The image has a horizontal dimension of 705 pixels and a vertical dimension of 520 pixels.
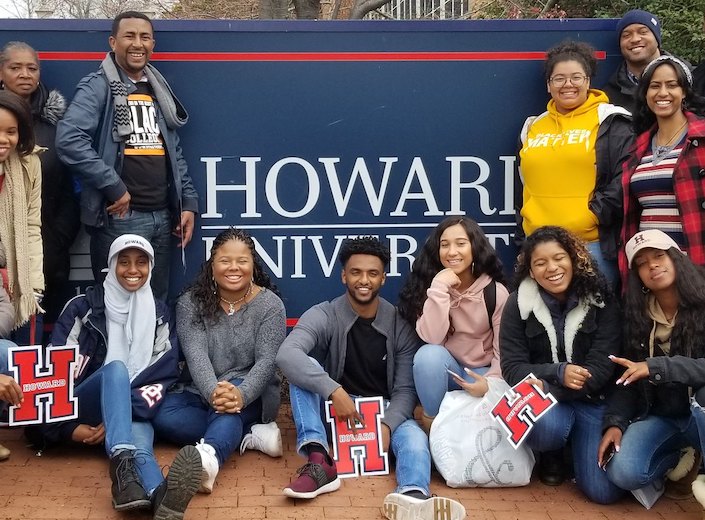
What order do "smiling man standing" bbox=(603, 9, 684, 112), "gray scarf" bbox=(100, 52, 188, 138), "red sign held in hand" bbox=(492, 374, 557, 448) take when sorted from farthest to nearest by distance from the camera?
"smiling man standing" bbox=(603, 9, 684, 112), "gray scarf" bbox=(100, 52, 188, 138), "red sign held in hand" bbox=(492, 374, 557, 448)

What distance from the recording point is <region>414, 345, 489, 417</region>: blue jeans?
4.21 m

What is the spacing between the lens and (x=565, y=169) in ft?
15.2

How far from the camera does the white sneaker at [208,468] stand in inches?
150

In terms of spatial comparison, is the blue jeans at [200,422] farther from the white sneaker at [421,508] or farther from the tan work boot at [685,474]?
the tan work boot at [685,474]

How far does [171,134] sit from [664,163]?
259 centimetres

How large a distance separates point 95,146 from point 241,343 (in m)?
1.35

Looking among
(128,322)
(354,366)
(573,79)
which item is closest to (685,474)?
(354,366)

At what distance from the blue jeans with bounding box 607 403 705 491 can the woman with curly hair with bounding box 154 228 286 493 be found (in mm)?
1611

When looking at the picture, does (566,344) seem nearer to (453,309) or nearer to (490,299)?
(490,299)

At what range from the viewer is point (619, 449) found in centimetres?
381

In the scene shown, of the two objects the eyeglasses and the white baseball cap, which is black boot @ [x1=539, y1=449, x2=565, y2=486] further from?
the eyeglasses

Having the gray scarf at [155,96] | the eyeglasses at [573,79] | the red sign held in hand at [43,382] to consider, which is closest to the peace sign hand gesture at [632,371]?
the eyeglasses at [573,79]

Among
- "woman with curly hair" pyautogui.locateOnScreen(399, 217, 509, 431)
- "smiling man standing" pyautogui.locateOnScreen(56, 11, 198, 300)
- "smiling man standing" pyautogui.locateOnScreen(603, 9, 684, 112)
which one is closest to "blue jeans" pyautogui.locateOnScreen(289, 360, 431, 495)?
"woman with curly hair" pyautogui.locateOnScreen(399, 217, 509, 431)

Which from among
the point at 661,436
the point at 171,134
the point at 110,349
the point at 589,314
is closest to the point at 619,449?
the point at 661,436
